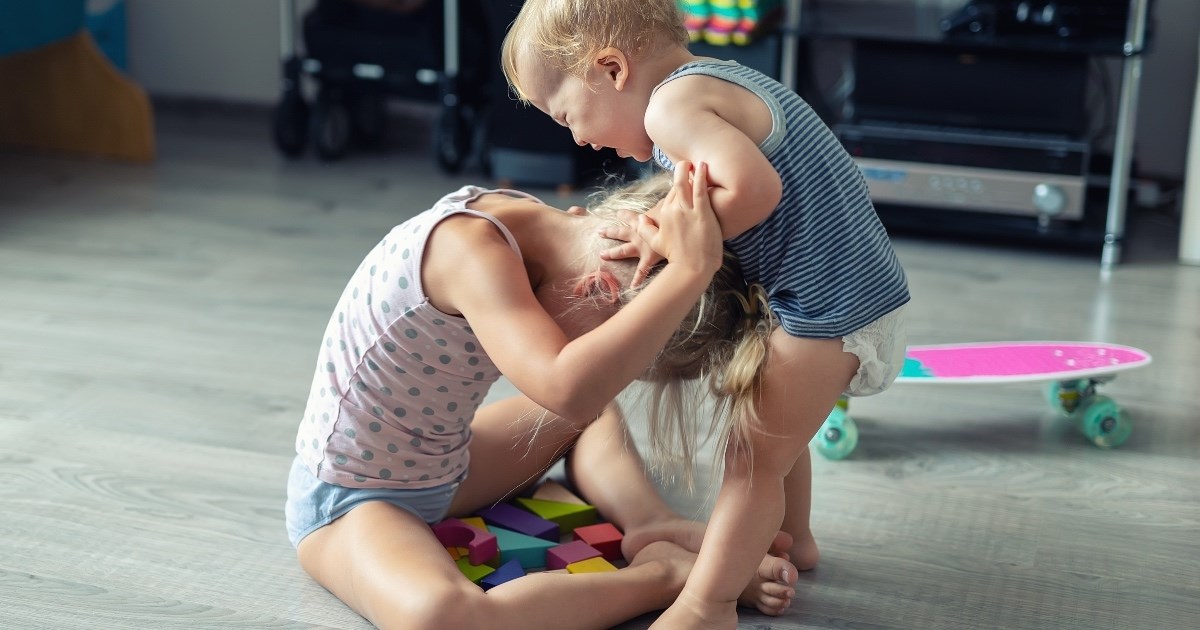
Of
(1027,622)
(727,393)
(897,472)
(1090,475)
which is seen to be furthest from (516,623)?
(1090,475)

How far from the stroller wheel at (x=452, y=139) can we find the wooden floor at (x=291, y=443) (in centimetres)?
28

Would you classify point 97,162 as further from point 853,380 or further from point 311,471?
point 853,380

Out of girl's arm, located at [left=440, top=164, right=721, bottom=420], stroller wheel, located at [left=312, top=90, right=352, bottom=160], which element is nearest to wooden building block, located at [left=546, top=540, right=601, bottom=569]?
girl's arm, located at [left=440, top=164, right=721, bottom=420]

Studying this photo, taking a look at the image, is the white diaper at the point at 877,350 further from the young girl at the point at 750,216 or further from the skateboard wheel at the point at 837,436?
the skateboard wheel at the point at 837,436

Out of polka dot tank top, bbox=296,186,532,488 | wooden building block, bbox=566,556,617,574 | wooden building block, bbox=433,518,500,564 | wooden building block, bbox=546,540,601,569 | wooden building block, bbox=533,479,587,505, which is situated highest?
polka dot tank top, bbox=296,186,532,488

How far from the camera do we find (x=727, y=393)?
111cm

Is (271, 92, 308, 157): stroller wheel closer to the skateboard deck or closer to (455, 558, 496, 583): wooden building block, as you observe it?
the skateboard deck

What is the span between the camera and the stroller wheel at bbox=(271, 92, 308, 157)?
2.91 meters

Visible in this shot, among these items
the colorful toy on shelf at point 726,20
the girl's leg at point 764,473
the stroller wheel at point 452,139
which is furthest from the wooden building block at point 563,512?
the stroller wheel at point 452,139

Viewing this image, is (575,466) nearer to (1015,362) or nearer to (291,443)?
(291,443)

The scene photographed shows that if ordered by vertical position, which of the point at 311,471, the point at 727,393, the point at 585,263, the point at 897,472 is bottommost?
the point at 897,472

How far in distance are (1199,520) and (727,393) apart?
25.6 inches

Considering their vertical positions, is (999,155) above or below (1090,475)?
above

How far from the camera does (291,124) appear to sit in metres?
2.93
